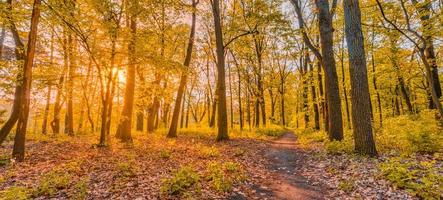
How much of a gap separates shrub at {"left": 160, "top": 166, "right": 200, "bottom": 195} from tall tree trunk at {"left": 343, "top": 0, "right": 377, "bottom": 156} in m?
5.43

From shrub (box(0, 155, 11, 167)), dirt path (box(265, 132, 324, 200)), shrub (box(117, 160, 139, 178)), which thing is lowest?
dirt path (box(265, 132, 324, 200))

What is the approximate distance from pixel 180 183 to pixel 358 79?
639 cm

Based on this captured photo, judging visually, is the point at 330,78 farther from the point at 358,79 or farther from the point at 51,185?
the point at 51,185

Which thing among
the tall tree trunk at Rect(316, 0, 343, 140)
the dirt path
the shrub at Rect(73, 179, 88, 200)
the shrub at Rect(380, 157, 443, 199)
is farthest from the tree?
the shrub at Rect(73, 179, 88, 200)

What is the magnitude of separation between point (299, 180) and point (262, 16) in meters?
9.34

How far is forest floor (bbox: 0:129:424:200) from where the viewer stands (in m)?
4.92

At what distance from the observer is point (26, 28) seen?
11.4 metres

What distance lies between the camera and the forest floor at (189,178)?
4.92 m

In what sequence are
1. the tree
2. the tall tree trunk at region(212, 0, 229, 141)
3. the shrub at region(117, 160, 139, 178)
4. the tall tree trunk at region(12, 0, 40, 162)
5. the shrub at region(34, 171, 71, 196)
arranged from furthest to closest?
the tall tree trunk at region(212, 0, 229, 141)
the tree
the tall tree trunk at region(12, 0, 40, 162)
the shrub at region(117, 160, 139, 178)
the shrub at region(34, 171, 71, 196)

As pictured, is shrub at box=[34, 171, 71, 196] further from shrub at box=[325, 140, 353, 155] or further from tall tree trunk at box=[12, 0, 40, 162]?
shrub at box=[325, 140, 353, 155]

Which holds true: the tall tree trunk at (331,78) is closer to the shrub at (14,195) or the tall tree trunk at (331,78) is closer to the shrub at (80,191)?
the shrub at (80,191)

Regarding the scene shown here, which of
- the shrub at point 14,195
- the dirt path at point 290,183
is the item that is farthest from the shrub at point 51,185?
the dirt path at point 290,183

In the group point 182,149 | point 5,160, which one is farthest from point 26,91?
point 182,149

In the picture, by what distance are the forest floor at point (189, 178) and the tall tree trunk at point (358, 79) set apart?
87cm
